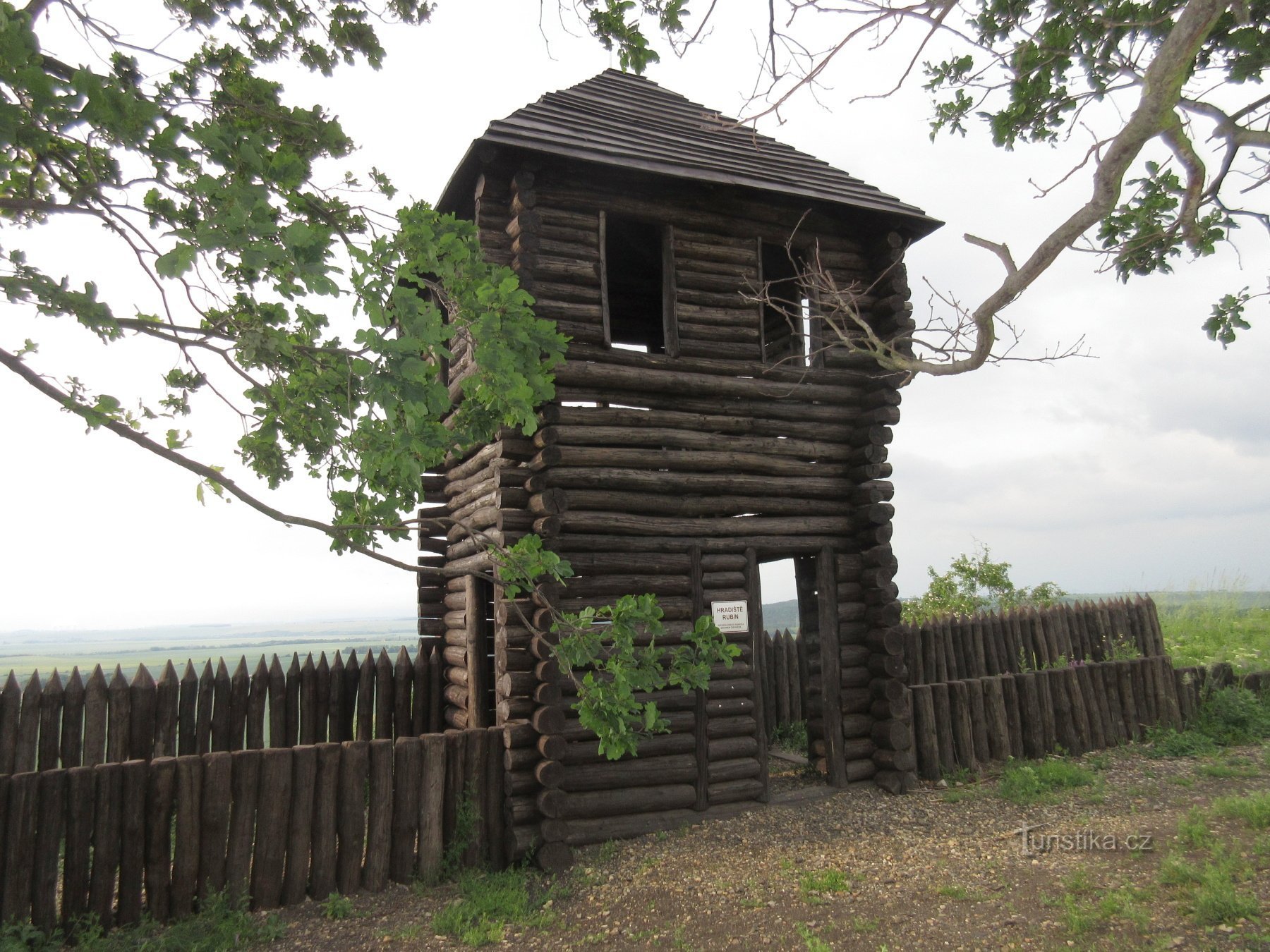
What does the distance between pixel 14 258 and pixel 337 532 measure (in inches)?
109

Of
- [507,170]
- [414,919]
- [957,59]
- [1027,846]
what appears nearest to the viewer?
[414,919]

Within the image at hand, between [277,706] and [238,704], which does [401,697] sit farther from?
[238,704]

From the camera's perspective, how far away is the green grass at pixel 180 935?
5.67 m

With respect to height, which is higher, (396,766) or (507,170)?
(507,170)

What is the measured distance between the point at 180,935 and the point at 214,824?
0.78 m

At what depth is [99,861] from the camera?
19.9 ft

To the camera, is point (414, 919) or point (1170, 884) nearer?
point (1170, 884)

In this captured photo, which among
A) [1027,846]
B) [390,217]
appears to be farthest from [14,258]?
[1027,846]

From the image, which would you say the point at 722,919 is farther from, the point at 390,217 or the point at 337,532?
the point at 390,217

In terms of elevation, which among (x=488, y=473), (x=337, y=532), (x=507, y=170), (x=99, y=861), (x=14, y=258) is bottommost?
(x=99, y=861)

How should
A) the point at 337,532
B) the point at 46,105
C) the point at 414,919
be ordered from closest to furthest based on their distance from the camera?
1. the point at 46,105
2. the point at 337,532
3. the point at 414,919

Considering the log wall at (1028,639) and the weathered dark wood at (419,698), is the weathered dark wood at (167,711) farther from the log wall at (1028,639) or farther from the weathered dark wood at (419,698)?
the log wall at (1028,639)

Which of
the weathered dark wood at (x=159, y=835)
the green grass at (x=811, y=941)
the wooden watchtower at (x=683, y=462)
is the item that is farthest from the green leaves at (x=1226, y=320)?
the weathered dark wood at (x=159, y=835)

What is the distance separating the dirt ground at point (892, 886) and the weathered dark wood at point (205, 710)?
282 centimetres
